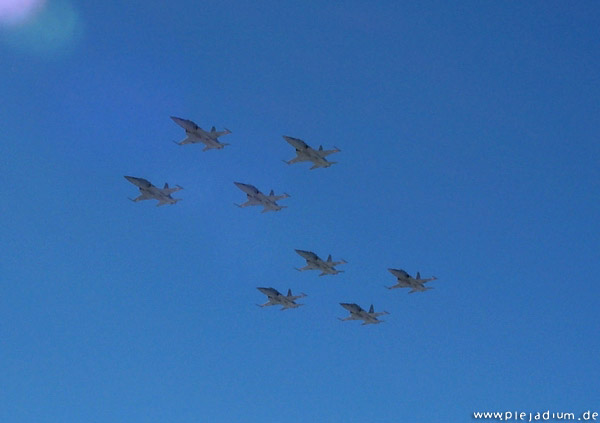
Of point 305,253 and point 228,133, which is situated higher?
point 228,133

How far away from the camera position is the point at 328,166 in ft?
450

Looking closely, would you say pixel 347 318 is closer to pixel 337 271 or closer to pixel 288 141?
pixel 337 271

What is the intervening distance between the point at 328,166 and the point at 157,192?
1117 inches

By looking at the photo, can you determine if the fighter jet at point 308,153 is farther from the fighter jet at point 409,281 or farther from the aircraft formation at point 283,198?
the fighter jet at point 409,281

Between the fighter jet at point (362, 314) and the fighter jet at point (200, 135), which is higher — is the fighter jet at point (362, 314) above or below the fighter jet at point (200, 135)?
below

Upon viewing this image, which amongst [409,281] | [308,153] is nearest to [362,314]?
[409,281]

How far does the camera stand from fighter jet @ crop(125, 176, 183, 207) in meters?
137

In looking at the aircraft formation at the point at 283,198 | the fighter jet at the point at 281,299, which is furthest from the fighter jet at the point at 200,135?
the fighter jet at the point at 281,299

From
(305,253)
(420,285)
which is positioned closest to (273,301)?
(305,253)

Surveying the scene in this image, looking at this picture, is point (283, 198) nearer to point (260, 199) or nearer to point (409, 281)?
point (260, 199)

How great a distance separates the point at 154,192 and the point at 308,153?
2612 centimetres

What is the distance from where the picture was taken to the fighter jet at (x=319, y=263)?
146625 millimetres

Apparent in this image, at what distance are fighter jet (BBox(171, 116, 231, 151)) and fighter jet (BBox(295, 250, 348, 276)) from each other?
24.7 metres

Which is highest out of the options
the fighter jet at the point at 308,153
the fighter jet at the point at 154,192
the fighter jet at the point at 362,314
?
the fighter jet at the point at 308,153
